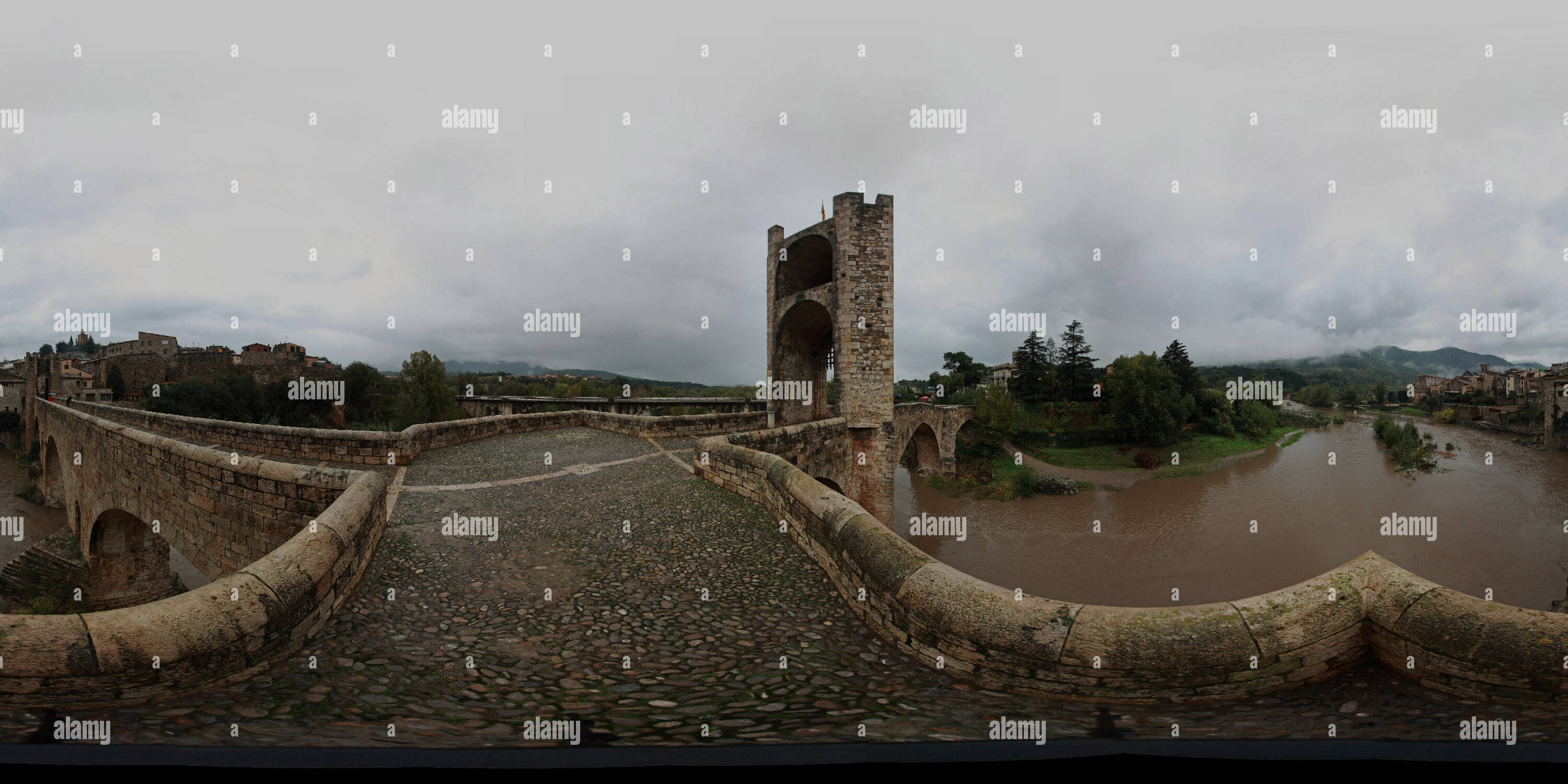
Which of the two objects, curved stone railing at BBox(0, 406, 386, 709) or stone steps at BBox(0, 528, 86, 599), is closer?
curved stone railing at BBox(0, 406, 386, 709)

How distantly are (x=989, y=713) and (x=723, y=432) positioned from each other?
46.5 ft

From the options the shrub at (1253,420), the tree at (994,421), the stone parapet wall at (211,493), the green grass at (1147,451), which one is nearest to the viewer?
the stone parapet wall at (211,493)

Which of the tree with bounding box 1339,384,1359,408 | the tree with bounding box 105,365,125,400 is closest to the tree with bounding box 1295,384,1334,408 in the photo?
the tree with bounding box 1339,384,1359,408

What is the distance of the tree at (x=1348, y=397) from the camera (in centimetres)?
7450

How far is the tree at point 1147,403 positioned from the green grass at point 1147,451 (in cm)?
130

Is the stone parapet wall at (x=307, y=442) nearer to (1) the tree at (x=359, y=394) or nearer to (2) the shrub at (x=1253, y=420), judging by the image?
(1) the tree at (x=359, y=394)

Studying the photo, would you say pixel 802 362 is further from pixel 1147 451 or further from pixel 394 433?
pixel 1147 451

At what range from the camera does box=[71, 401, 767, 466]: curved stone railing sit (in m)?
10.6

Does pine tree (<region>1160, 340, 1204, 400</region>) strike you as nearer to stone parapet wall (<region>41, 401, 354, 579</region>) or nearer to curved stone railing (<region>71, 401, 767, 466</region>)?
curved stone railing (<region>71, 401, 767, 466</region>)

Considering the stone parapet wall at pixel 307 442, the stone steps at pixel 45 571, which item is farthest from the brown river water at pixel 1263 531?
the stone steps at pixel 45 571

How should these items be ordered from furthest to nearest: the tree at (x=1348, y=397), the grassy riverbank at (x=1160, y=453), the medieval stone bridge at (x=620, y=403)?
the tree at (x=1348, y=397) → the grassy riverbank at (x=1160, y=453) → the medieval stone bridge at (x=620, y=403)

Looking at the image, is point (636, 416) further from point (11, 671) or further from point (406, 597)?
point (11, 671)

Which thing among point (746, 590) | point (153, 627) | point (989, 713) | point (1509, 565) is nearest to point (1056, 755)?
point (989, 713)

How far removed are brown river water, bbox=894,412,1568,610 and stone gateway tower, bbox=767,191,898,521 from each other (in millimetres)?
4805
